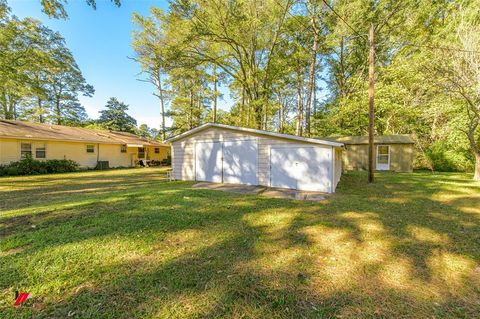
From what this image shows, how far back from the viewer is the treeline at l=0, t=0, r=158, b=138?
1122cm

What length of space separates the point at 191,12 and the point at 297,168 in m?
11.6

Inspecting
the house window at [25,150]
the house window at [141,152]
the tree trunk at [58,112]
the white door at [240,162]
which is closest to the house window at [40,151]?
the house window at [25,150]

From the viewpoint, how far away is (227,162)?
9.61m

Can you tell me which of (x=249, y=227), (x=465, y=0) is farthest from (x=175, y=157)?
(x=465, y=0)

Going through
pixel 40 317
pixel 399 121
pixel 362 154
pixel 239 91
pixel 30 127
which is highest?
pixel 239 91

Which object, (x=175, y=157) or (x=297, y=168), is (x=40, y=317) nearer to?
(x=297, y=168)

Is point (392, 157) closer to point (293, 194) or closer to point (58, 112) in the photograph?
point (293, 194)

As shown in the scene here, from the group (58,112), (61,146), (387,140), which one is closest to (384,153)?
(387,140)

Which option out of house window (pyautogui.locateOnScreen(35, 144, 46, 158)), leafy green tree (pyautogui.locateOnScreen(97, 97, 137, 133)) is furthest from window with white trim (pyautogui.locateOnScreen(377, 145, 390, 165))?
leafy green tree (pyautogui.locateOnScreen(97, 97, 137, 133))

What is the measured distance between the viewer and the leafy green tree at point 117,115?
3272 cm

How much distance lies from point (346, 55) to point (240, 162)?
769 inches

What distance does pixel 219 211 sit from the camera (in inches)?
212

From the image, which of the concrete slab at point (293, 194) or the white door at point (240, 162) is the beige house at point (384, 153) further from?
the white door at point (240, 162)

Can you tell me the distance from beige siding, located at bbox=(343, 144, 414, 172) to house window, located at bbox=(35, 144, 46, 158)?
71.0 feet
